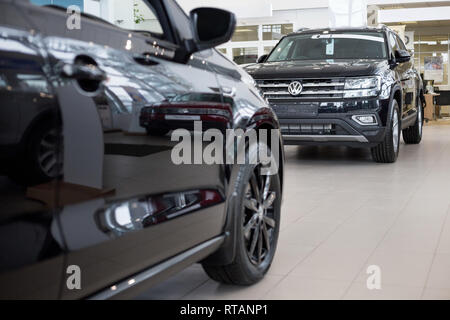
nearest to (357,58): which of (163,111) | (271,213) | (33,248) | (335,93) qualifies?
(335,93)

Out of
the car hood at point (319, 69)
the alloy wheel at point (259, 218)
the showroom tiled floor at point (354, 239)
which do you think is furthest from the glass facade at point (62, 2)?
the car hood at point (319, 69)

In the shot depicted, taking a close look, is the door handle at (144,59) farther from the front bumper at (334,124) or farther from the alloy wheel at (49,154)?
the front bumper at (334,124)

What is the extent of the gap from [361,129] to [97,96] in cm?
601

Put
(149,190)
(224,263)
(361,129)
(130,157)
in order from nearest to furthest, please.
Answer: (130,157) → (149,190) → (224,263) → (361,129)

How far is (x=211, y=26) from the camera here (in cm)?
262

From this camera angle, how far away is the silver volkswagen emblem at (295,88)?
779cm

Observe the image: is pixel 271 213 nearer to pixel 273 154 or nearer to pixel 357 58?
pixel 273 154

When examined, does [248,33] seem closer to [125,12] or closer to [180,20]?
[180,20]

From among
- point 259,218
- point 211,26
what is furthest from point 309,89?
point 211,26

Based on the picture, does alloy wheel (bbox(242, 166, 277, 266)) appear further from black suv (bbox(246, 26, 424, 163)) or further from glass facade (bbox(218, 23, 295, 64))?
glass facade (bbox(218, 23, 295, 64))

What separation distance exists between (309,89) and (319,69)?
0.93 feet

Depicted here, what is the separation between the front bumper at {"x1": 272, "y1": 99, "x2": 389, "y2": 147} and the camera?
7.63m
